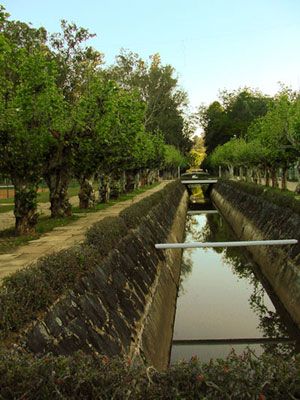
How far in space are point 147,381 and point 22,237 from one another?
11920 mm

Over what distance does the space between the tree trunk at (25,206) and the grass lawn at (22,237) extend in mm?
365

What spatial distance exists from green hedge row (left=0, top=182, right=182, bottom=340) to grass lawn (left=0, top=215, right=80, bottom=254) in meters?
2.76

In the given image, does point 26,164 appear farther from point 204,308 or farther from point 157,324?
point 204,308

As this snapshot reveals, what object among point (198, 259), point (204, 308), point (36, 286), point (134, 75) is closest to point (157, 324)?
point (204, 308)

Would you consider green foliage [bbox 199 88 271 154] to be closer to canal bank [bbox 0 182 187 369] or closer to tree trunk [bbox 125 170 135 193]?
tree trunk [bbox 125 170 135 193]

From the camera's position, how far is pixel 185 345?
578 inches

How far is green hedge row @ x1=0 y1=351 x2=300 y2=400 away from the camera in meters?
4.44

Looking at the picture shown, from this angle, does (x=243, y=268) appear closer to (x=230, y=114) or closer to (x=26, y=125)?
(x=26, y=125)

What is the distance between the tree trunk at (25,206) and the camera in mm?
16234

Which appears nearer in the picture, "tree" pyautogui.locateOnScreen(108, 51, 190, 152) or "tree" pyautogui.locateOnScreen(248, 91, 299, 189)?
"tree" pyautogui.locateOnScreen(248, 91, 299, 189)

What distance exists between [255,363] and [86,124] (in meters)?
16.1

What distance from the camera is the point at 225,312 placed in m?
18.0

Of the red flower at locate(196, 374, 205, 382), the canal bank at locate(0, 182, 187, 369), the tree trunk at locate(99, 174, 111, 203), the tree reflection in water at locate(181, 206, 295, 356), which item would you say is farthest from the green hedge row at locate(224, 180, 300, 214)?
the red flower at locate(196, 374, 205, 382)

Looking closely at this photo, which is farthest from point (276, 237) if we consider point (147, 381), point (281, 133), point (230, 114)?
point (230, 114)
